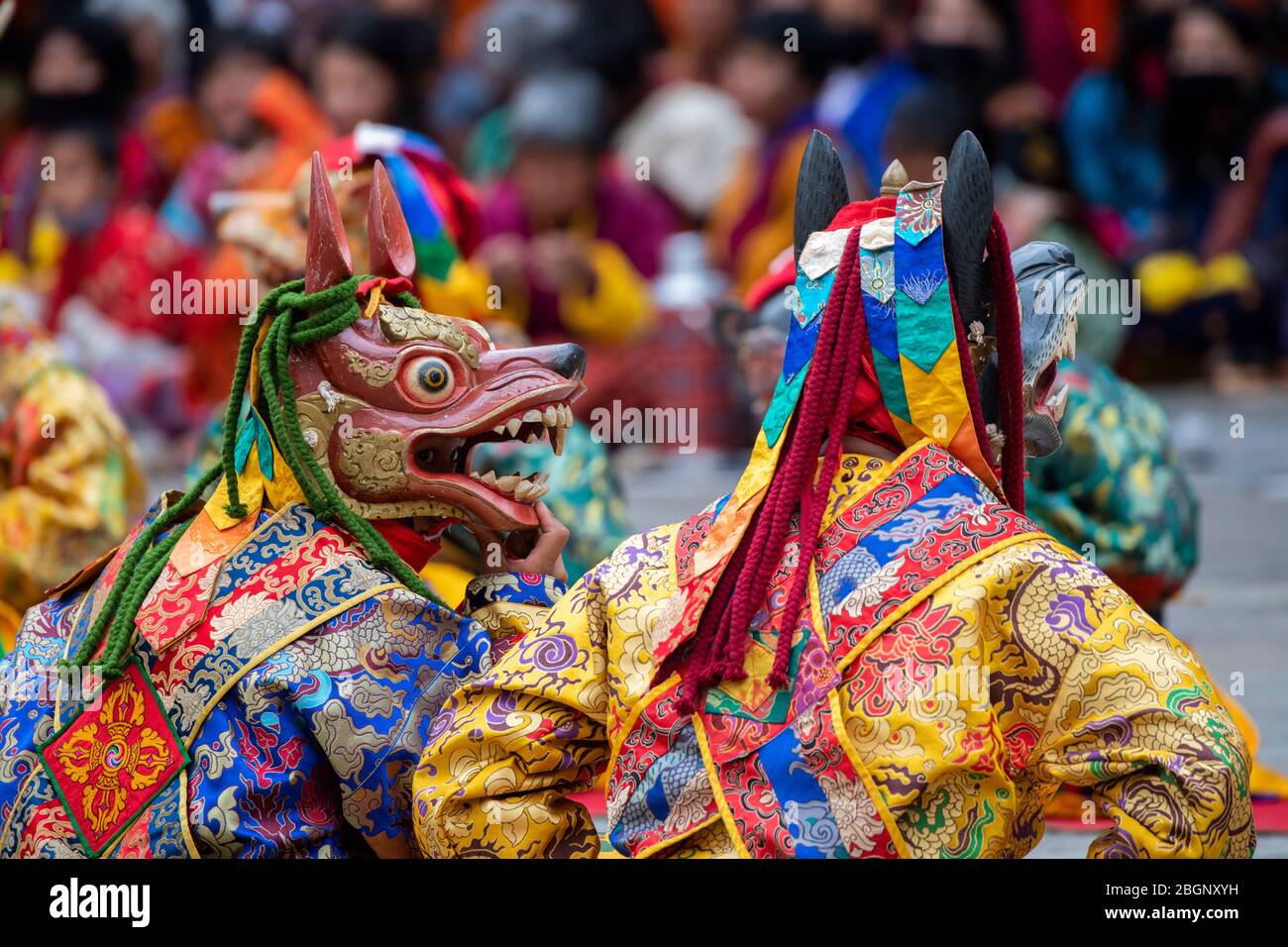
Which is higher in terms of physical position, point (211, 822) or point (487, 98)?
point (487, 98)

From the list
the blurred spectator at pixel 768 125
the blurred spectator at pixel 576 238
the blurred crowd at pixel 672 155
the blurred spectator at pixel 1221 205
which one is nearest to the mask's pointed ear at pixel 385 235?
the blurred crowd at pixel 672 155

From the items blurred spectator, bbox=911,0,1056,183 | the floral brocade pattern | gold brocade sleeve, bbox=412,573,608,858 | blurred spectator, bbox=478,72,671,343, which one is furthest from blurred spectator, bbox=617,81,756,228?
gold brocade sleeve, bbox=412,573,608,858

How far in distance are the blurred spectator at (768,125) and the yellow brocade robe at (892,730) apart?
7773 mm

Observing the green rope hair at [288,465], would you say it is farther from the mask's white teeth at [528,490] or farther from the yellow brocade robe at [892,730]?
the yellow brocade robe at [892,730]

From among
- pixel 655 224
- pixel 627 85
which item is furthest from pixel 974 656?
pixel 627 85

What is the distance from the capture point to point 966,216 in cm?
339

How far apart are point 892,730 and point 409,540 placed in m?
1.09

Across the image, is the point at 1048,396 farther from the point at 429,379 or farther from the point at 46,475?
the point at 46,475

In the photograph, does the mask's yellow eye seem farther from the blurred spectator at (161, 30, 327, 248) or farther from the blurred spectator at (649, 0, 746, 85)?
the blurred spectator at (649, 0, 746, 85)

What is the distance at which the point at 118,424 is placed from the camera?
6.10 metres

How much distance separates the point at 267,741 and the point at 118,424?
259 centimetres

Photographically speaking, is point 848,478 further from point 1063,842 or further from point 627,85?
point 627,85

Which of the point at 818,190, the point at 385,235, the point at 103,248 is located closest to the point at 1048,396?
the point at 818,190

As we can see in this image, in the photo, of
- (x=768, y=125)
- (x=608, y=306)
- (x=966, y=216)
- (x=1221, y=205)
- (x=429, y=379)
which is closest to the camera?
(x=966, y=216)
